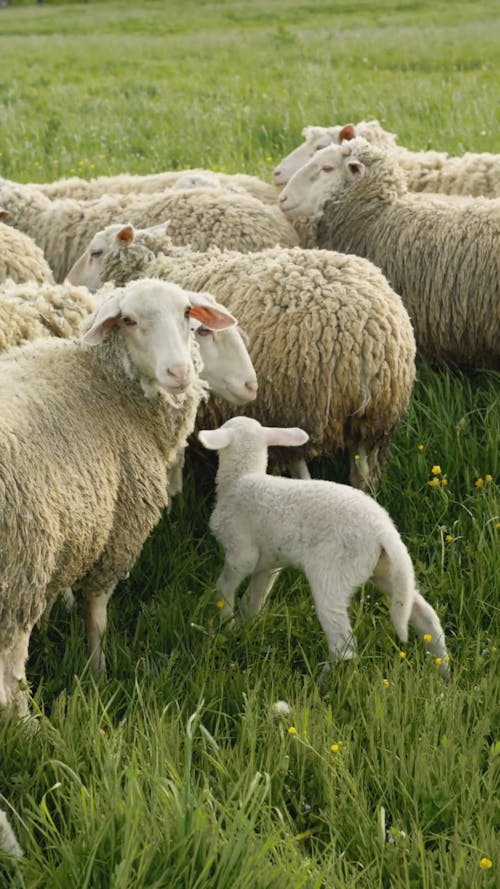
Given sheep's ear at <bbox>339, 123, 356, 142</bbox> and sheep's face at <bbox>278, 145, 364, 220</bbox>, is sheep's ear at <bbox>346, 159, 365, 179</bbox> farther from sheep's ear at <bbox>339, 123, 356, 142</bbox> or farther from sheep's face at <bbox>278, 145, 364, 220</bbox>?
sheep's ear at <bbox>339, 123, 356, 142</bbox>

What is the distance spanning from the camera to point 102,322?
3455 mm

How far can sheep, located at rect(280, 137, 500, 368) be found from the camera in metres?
5.15

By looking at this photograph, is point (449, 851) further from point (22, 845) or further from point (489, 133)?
point (489, 133)

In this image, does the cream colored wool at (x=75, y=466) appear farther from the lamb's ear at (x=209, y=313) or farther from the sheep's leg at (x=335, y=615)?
the sheep's leg at (x=335, y=615)

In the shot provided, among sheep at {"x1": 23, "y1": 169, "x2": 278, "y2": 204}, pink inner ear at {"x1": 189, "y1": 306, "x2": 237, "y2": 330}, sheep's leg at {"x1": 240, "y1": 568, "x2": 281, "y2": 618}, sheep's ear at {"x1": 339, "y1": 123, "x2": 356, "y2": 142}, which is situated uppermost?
sheep's ear at {"x1": 339, "y1": 123, "x2": 356, "y2": 142}

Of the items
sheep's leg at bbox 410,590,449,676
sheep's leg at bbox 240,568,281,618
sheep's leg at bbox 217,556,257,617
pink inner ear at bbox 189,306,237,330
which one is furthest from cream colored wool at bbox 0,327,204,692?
sheep's leg at bbox 410,590,449,676

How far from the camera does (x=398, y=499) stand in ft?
14.6

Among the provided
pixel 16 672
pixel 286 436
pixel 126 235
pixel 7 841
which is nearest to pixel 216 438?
pixel 286 436

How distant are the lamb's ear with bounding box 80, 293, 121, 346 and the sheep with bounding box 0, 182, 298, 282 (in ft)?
6.36

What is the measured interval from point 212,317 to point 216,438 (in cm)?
40

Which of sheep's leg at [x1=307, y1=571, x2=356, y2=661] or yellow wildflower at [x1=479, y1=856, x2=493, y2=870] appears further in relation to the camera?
sheep's leg at [x1=307, y1=571, x2=356, y2=661]

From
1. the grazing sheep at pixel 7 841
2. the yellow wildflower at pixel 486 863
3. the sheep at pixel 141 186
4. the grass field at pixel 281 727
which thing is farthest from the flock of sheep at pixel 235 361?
the yellow wildflower at pixel 486 863

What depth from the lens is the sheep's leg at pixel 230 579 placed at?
3.72m

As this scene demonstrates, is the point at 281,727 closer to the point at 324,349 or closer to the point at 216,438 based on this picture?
the point at 216,438
